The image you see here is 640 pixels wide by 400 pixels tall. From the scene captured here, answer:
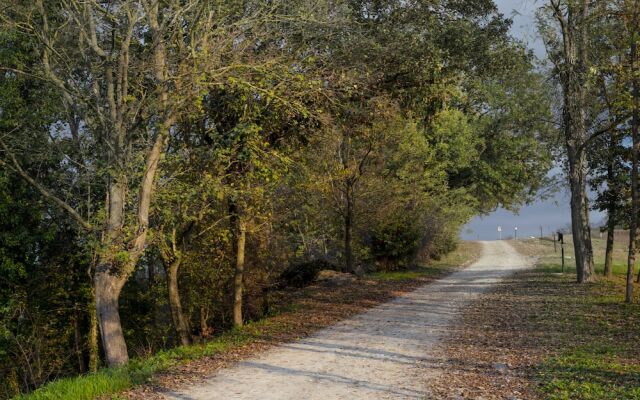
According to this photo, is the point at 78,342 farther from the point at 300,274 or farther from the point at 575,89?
the point at 575,89

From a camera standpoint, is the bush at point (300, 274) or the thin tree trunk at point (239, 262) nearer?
the thin tree trunk at point (239, 262)

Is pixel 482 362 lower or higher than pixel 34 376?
higher

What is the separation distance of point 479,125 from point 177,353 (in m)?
36.0

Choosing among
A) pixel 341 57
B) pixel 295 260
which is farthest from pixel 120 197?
pixel 295 260

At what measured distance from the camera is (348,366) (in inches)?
354

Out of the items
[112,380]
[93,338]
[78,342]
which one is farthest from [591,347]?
[78,342]

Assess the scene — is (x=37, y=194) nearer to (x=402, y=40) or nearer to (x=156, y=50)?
(x=156, y=50)

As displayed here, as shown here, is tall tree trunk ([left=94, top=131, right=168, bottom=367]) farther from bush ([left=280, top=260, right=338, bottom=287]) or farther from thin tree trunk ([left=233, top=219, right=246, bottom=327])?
bush ([left=280, top=260, right=338, bottom=287])

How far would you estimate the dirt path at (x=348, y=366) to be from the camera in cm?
749

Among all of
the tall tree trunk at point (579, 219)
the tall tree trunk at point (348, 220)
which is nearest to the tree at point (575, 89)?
the tall tree trunk at point (579, 219)

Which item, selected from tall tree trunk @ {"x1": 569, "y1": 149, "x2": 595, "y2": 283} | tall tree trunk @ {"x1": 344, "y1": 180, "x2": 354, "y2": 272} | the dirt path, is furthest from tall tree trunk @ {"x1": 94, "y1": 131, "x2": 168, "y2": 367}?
tall tree trunk @ {"x1": 569, "y1": 149, "x2": 595, "y2": 283}

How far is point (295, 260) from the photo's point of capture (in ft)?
79.8

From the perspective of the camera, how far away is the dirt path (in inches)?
295

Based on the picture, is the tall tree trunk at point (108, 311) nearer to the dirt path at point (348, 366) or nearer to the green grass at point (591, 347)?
the dirt path at point (348, 366)
